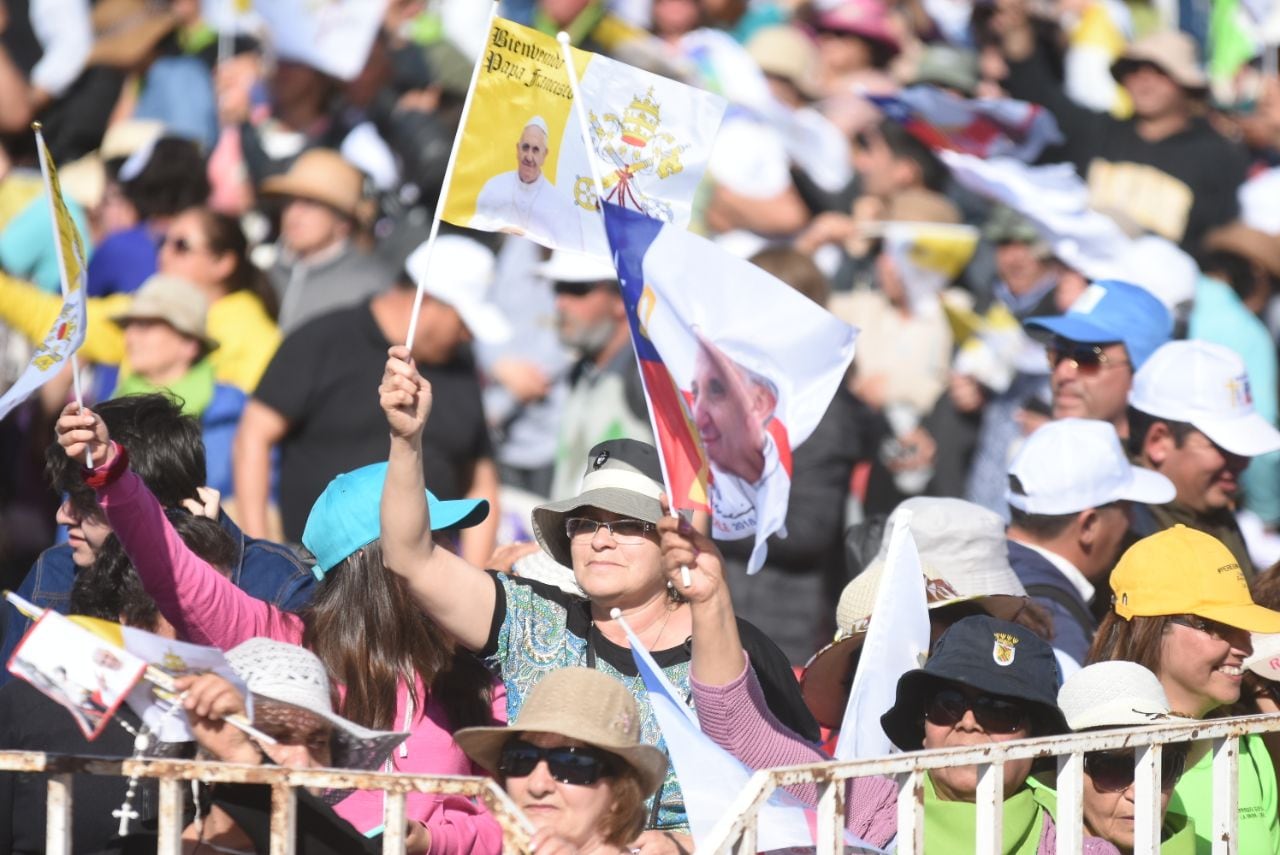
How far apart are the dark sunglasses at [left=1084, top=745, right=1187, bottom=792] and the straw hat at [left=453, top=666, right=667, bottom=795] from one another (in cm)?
106

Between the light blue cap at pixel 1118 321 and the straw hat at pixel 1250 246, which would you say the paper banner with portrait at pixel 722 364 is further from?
the straw hat at pixel 1250 246

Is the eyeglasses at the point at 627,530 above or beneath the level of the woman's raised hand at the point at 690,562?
beneath

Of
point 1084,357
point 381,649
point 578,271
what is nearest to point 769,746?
point 381,649

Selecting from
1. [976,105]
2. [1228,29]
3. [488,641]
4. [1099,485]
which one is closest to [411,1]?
[976,105]

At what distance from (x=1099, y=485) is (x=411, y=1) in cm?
688

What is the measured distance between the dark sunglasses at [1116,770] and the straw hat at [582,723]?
3.48 ft

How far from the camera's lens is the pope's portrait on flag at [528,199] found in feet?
14.6

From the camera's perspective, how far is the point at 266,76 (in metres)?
11.0

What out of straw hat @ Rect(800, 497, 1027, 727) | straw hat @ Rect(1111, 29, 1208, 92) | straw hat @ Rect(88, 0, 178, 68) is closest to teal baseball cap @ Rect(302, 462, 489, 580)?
straw hat @ Rect(800, 497, 1027, 727)

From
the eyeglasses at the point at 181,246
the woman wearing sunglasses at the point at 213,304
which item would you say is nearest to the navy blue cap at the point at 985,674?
the woman wearing sunglasses at the point at 213,304

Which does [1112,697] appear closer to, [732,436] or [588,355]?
[732,436]

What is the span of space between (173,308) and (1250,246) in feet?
15.3

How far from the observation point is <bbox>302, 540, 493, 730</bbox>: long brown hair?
4.37 meters

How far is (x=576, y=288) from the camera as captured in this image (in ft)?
27.2
